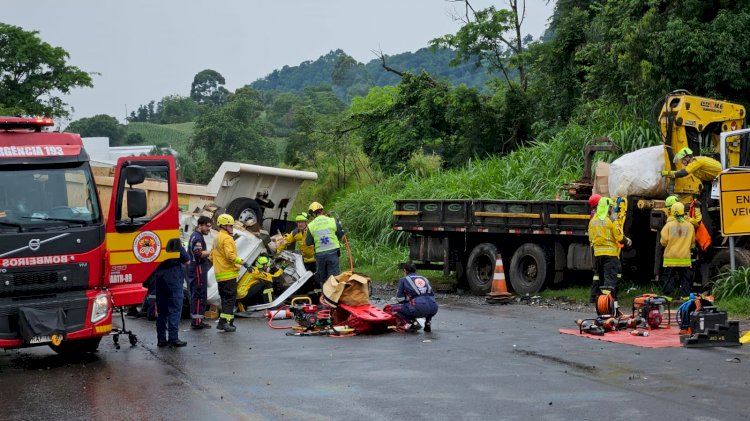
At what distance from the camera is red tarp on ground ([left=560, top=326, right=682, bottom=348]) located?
1209 centimetres

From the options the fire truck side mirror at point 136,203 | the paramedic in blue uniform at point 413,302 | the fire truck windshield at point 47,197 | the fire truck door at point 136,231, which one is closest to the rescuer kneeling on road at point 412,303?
the paramedic in blue uniform at point 413,302

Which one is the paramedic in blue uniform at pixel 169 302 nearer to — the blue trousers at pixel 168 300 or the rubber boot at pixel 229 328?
the blue trousers at pixel 168 300

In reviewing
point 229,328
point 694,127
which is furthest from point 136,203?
point 694,127

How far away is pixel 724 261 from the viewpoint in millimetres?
16281

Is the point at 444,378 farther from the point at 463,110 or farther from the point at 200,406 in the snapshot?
the point at 463,110

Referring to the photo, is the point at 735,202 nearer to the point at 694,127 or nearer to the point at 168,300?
the point at 694,127

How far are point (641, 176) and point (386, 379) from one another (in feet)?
29.0

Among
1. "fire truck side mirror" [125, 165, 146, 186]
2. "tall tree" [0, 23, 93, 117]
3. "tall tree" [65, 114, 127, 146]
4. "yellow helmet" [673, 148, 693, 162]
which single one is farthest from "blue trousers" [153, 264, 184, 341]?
"tall tree" [65, 114, 127, 146]

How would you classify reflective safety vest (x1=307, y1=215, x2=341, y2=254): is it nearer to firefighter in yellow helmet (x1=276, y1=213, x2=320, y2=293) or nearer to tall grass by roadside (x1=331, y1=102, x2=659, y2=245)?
firefighter in yellow helmet (x1=276, y1=213, x2=320, y2=293)

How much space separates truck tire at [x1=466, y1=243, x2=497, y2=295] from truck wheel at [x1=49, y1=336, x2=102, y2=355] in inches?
355

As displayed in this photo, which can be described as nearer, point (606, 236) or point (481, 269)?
point (606, 236)

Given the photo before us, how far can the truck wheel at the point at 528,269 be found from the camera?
18547 mm

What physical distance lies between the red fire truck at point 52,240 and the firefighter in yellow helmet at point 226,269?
8.73 ft

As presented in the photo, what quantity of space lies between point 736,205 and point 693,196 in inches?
83.6
